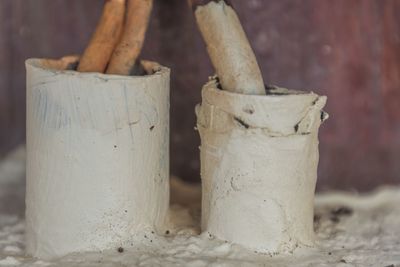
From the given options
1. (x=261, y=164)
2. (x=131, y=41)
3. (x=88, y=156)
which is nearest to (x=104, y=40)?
(x=131, y=41)

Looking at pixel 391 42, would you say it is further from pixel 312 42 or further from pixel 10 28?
pixel 10 28

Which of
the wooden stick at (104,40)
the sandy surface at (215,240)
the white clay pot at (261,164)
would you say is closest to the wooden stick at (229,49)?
the white clay pot at (261,164)

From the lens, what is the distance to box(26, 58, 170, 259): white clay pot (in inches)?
45.3

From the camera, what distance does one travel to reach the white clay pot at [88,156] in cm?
115

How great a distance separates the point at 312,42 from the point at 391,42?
0.14 metres

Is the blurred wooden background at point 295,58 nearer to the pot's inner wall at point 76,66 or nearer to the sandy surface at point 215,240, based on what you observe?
the sandy surface at point 215,240

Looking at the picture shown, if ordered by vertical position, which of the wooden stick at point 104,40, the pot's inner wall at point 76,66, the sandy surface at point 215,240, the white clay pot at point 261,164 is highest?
the wooden stick at point 104,40

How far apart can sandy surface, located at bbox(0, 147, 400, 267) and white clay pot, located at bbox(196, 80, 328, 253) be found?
32 mm

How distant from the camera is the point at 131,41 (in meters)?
1.23

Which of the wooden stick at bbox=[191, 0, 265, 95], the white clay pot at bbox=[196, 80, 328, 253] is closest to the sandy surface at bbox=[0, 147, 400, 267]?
the white clay pot at bbox=[196, 80, 328, 253]

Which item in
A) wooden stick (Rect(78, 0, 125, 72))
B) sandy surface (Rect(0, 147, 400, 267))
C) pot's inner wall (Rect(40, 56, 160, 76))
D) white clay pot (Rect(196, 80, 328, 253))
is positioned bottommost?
sandy surface (Rect(0, 147, 400, 267))

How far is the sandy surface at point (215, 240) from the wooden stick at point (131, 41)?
0.26m

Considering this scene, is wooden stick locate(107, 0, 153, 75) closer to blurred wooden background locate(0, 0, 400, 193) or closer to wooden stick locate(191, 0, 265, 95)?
wooden stick locate(191, 0, 265, 95)

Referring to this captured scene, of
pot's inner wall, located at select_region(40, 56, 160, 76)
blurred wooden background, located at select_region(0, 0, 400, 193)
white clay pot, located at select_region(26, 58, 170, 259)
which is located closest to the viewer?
white clay pot, located at select_region(26, 58, 170, 259)
